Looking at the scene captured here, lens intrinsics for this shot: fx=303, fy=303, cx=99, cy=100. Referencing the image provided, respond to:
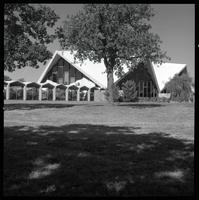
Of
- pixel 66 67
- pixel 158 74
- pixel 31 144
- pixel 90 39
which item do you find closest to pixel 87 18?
pixel 90 39

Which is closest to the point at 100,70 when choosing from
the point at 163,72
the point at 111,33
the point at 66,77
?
the point at 66,77

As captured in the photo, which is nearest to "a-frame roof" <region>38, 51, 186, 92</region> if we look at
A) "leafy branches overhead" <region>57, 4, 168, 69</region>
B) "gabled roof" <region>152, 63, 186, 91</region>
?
"gabled roof" <region>152, 63, 186, 91</region>

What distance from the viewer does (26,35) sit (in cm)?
2425

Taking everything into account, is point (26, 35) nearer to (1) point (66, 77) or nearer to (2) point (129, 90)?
(2) point (129, 90)

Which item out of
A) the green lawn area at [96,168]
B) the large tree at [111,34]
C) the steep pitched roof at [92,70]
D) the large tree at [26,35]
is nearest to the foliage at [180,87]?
the steep pitched roof at [92,70]

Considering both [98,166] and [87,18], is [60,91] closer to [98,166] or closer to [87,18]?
[87,18]

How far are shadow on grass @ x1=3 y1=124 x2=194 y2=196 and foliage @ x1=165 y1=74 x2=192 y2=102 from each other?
47.1 metres

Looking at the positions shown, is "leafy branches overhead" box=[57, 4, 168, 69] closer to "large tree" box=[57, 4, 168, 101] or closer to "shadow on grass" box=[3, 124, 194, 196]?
"large tree" box=[57, 4, 168, 101]

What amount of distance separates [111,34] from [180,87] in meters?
30.1

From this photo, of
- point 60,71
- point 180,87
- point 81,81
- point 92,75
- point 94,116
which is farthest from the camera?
point 60,71

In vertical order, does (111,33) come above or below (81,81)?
above

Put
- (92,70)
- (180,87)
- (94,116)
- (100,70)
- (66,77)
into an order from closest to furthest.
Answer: (94,116) → (180,87) → (92,70) → (100,70) → (66,77)

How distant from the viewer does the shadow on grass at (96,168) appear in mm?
4371

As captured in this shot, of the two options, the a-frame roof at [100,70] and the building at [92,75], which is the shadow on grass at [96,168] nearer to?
the a-frame roof at [100,70]
